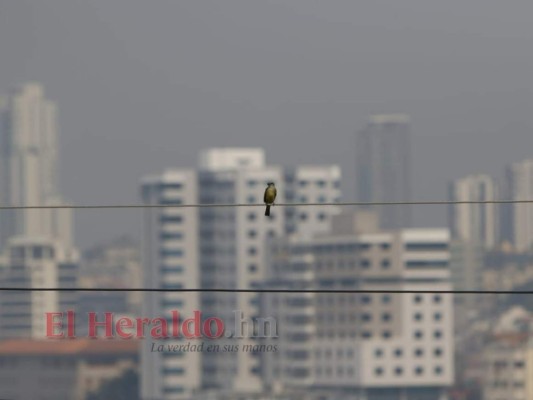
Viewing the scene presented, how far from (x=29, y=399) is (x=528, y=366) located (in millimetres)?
54215

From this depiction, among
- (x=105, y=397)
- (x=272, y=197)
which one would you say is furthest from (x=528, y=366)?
(x=272, y=197)

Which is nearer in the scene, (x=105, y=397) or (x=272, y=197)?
(x=272, y=197)

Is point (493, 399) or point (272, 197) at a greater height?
point (272, 197)

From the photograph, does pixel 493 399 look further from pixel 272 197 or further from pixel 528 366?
pixel 272 197

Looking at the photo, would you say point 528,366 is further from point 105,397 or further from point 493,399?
point 105,397

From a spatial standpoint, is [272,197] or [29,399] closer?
[272,197]

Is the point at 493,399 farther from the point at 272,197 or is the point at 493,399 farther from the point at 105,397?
the point at 272,197

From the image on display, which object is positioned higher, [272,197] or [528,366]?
[272,197]

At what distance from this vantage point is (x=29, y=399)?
651ft

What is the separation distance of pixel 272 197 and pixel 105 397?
180 m

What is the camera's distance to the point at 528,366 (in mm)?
192625

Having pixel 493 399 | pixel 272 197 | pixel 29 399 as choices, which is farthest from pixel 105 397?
pixel 272 197

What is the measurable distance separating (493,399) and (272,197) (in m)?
179

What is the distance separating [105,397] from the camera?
655ft
